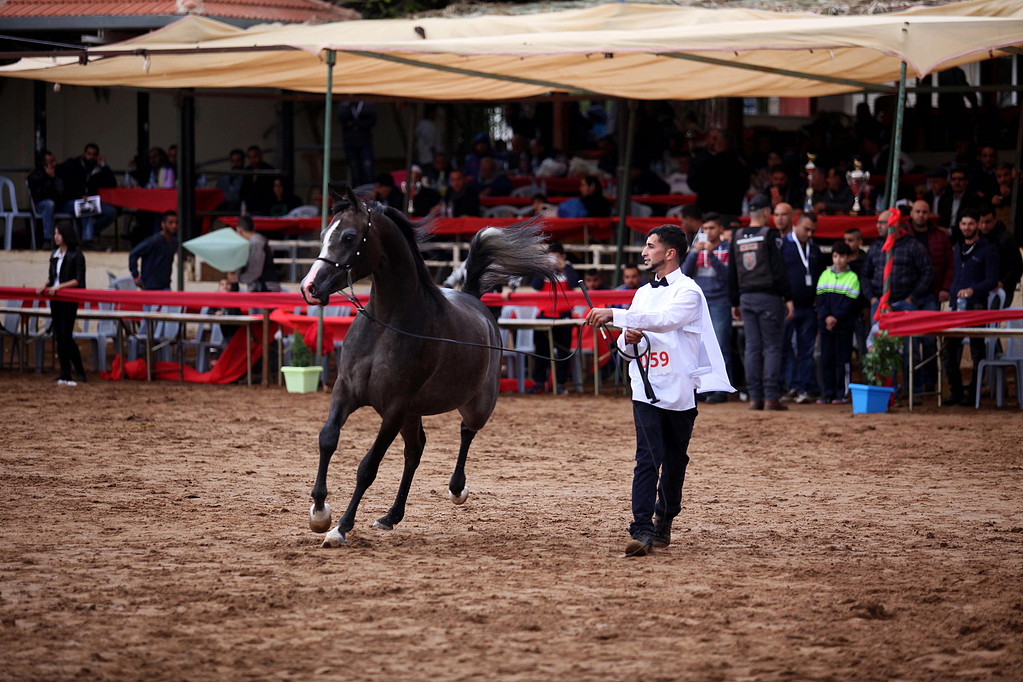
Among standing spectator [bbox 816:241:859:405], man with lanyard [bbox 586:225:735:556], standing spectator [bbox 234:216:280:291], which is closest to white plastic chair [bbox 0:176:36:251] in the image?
standing spectator [bbox 234:216:280:291]

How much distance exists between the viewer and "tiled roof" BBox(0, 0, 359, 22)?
1997 cm

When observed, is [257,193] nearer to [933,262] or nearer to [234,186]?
[234,186]

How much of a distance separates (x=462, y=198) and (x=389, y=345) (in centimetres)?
1100

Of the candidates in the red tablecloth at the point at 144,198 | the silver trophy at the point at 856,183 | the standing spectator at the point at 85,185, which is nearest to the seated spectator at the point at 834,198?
the silver trophy at the point at 856,183

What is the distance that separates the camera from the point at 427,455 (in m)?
10.2

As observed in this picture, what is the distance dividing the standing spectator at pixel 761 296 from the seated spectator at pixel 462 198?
558cm

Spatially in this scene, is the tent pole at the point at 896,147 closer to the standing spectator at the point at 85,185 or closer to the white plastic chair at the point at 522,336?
the white plastic chair at the point at 522,336

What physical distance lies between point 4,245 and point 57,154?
2.52m

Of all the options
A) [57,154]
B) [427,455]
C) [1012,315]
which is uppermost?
[57,154]

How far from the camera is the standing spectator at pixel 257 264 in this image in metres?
15.6

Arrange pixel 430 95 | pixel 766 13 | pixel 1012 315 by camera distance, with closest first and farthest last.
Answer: pixel 1012 315
pixel 766 13
pixel 430 95

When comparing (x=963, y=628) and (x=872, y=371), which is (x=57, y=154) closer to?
(x=872, y=371)

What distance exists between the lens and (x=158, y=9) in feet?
65.4

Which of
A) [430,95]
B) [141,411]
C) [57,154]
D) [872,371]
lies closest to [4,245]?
[57,154]
